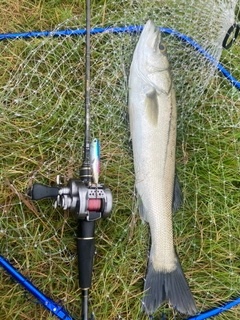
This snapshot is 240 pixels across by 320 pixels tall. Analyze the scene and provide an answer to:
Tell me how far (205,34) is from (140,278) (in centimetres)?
149

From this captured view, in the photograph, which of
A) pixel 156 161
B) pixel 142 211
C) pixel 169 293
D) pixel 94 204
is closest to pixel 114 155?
pixel 156 161

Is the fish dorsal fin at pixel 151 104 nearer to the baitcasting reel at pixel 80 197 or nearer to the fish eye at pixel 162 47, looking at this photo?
the fish eye at pixel 162 47

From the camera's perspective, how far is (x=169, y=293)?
2.02 metres

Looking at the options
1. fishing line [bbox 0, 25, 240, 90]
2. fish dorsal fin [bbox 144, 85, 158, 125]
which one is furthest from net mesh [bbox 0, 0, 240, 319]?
fish dorsal fin [bbox 144, 85, 158, 125]

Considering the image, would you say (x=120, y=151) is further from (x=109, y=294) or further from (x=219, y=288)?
(x=219, y=288)

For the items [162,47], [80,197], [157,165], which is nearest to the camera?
[80,197]

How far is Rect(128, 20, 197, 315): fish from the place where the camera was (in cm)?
204

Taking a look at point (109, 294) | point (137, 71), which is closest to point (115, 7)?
point (137, 71)

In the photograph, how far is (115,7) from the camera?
244 centimetres

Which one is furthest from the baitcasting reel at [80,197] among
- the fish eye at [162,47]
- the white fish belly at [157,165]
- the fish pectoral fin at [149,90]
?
the fish eye at [162,47]

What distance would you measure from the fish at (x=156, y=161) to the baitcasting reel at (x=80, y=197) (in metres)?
0.41

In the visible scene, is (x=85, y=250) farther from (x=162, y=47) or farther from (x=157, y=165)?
(x=162, y=47)

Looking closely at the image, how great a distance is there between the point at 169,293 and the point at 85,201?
723 millimetres

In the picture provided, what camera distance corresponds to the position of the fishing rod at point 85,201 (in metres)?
1.75
